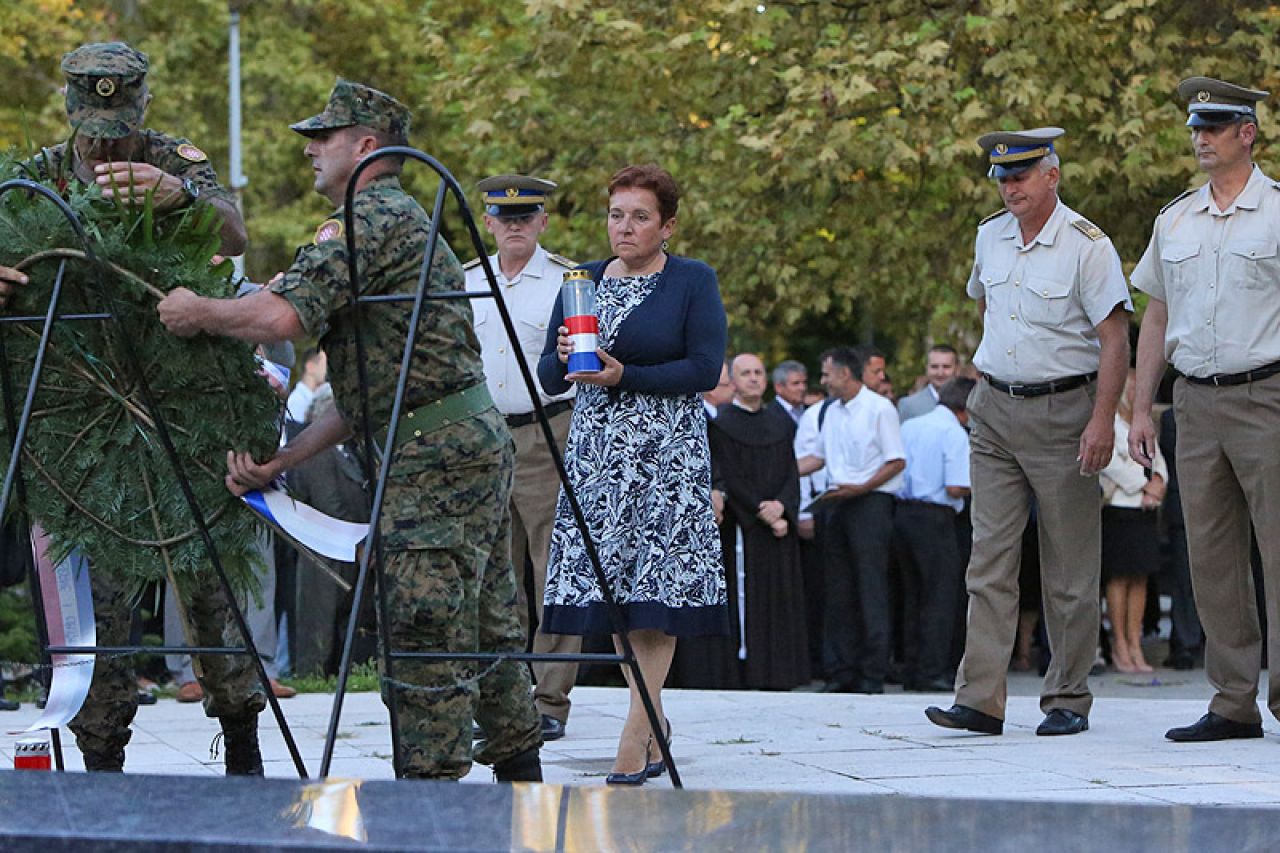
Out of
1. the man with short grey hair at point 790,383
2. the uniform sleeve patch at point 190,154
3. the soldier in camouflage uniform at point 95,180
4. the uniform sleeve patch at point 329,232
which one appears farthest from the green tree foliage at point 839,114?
the uniform sleeve patch at point 329,232

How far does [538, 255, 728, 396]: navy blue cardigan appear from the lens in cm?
709

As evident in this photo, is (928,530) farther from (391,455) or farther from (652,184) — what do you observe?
(391,455)

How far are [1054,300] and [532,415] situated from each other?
2.35m

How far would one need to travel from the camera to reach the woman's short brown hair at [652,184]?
7.25 metres

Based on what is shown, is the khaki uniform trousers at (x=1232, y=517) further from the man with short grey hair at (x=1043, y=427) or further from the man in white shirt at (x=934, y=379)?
the man in white shirt at (x=934, y=379)

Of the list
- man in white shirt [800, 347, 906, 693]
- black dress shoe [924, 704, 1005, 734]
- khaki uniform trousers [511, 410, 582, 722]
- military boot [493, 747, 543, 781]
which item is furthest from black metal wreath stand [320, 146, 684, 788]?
man in white shirt [800, 347, 906, 693]

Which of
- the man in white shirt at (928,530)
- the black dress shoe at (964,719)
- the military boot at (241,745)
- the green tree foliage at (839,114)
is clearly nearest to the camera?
the military boot at (241,745)

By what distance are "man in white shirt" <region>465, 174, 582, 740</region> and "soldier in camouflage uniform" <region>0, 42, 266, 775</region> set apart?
7.34 feet

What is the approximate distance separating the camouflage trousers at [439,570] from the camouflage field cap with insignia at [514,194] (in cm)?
325

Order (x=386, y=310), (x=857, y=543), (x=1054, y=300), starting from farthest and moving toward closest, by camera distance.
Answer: (x=857, y=543) < (x=1054, y=300) < (x=386, y=310)

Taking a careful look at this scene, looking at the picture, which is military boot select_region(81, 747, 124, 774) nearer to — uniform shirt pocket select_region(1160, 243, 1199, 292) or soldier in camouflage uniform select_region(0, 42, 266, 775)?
soldier in camouflage uniform select_region(0, 42, 266, 775)

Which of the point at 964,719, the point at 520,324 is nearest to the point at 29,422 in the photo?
the point at 520,324

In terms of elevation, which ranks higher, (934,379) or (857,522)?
(934,379)

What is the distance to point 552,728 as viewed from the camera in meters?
8.60
